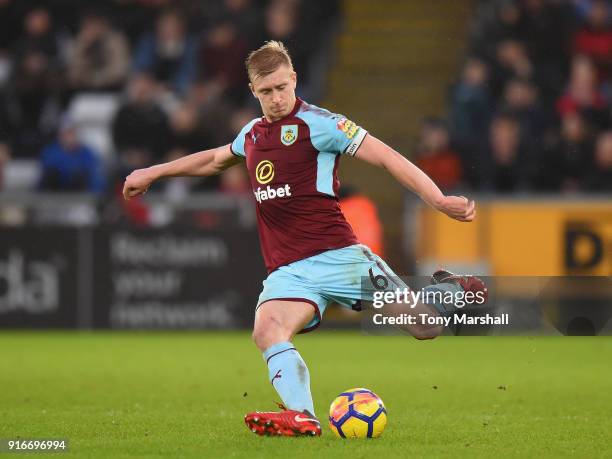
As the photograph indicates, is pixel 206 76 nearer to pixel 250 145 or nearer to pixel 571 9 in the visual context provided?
pixel 571 9

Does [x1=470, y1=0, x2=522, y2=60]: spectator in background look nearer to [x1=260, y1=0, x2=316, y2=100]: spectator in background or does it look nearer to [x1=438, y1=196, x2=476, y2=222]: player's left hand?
[x1=260, y1=0, x2=316, y2=100]: spectator in background

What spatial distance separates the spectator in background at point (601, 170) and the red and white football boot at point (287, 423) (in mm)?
9268

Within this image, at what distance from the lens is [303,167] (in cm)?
694

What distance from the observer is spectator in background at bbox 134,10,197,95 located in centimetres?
1803

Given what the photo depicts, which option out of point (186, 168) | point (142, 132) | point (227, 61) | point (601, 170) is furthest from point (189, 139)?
point (186, 168)

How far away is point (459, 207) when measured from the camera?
20.9 feet

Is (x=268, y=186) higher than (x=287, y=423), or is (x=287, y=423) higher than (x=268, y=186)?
(x=268, y=186)

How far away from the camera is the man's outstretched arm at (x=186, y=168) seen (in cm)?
732

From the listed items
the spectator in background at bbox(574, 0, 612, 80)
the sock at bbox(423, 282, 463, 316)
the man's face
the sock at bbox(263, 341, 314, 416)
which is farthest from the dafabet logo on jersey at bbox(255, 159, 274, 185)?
the spectator in background at bbox(574, 0, 612, 80)

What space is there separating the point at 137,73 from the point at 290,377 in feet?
39.0

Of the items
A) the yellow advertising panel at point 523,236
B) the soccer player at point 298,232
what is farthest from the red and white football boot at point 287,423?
the yellow advertising panel at point 523,236

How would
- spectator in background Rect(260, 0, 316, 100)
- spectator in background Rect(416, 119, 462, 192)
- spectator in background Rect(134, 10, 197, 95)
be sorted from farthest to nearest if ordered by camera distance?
1. spectator in background Rect(134, 10, 197, 95)
2. spectator in background Rect(260, 0, 316, 100)
3. spectator in background Rect(416, 119, 462, 192)

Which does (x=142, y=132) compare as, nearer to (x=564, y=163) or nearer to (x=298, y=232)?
(x=564, y=163)

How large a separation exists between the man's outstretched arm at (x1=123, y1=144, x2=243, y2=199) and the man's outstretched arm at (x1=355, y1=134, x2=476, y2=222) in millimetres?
867
